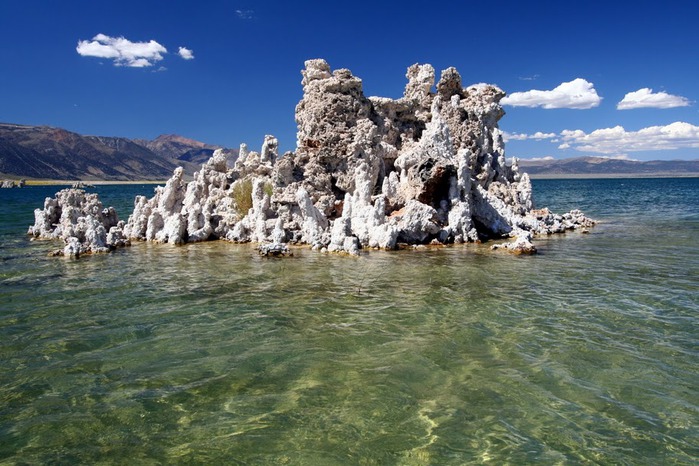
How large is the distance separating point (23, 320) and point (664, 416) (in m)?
12.7

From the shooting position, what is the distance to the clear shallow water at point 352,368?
20.0 ft

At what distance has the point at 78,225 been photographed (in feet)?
79.7

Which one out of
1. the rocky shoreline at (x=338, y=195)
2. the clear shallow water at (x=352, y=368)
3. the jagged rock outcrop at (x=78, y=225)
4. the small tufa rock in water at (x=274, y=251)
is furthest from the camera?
the rocky shoreline at (x=338, y=195)

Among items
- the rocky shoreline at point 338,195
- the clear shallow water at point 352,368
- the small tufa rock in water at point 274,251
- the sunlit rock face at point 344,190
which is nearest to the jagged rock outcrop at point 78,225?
the rocky shoreline at point 338,195

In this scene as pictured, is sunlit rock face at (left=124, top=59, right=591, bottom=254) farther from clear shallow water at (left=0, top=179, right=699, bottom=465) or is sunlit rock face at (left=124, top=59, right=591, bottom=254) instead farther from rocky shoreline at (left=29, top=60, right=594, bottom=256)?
clear shallow water at (left=0, top=179, right=699, bottom=465)

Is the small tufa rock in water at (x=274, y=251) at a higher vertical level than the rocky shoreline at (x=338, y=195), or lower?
lower

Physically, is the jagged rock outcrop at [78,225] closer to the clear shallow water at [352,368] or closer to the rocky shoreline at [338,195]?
the rocky shoreline at [338,195]

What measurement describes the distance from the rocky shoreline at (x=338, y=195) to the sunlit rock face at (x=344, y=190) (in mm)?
57

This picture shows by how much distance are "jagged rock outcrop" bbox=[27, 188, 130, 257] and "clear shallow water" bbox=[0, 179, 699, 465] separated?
648cm

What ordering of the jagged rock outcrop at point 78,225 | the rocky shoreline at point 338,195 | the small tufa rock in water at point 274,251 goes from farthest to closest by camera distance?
the rocky shoreline at point 338,195, the jagged rock outcrop at point 78,225, the small tufa rock in water at point 274,251

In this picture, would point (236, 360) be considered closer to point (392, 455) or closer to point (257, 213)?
point (392, 455)

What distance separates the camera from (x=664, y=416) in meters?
6.67

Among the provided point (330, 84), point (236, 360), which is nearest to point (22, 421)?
point (236, 360)

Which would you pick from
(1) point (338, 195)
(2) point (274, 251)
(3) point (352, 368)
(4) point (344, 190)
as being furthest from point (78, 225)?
(3) point (352, 368)
